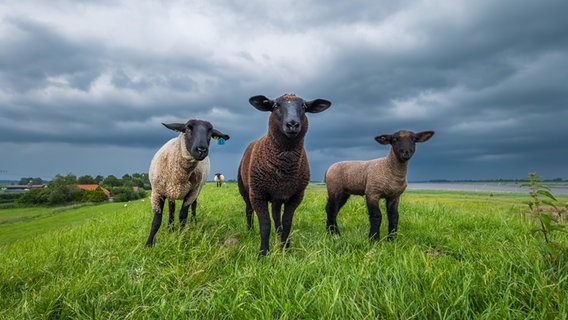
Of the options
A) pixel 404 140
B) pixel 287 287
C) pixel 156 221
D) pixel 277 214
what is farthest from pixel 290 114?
pixel 156 221

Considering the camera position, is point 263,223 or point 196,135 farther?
point 196,135

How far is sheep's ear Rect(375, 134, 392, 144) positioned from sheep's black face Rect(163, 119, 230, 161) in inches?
148

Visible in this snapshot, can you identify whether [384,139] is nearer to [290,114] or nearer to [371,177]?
[371,177]

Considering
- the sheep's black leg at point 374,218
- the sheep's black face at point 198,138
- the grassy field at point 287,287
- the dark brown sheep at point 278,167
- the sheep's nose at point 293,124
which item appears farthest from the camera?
the sheep's black leg at point 374,218

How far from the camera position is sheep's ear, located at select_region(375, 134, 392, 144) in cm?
686

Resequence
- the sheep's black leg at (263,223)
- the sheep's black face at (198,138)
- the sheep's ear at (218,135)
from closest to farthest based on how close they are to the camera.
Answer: the sheep's black leg at (263,223)
the sheep's black face at (198,138)
the sheep's ear at (218,135)

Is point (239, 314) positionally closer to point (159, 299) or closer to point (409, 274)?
point (159, 299)

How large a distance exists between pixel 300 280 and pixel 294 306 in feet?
1.74

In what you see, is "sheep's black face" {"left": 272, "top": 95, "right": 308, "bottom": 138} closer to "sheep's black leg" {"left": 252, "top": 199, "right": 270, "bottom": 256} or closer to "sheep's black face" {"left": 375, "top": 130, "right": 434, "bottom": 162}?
"sheep's black leg" {"left": 252, "top": 199, "right": 270, "bottom": 256}

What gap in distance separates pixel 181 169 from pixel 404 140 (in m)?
4.92

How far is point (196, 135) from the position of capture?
19.1 ft

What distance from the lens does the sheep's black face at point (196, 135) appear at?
18.4 feet

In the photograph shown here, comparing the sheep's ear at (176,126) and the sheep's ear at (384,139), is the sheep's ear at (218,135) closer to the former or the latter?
the sheep's ear at (176,126)

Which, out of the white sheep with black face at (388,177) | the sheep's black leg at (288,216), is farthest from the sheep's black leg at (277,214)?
the white sheep with black face at (388,177)
